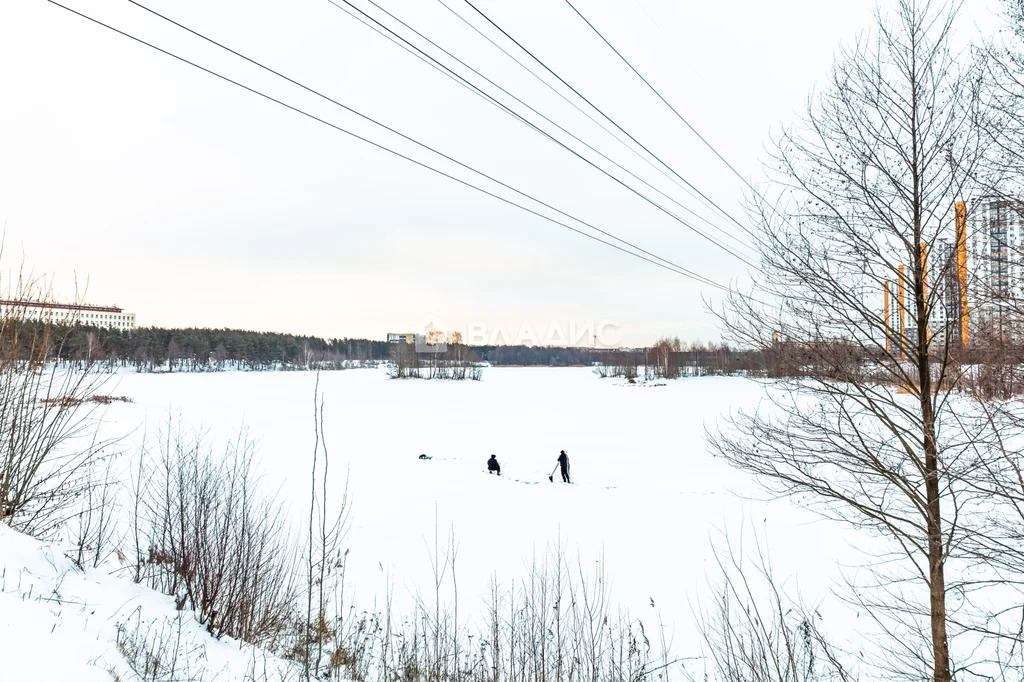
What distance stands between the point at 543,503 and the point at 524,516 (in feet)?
3.36

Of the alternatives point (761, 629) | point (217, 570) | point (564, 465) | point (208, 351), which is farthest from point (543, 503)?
point (208, 351)

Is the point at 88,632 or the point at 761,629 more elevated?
the point at 88,632

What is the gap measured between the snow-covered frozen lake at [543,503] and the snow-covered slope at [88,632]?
1882 millimetres

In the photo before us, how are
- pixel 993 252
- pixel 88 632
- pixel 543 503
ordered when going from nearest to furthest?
1. pixel 88 632
2. pixel 993 252
3. pixel 543 503

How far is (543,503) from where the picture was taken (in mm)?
13656

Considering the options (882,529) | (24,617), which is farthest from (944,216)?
(24,617)

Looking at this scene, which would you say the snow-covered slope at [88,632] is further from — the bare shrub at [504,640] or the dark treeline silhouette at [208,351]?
the dark treeline silhouette at [208,351]

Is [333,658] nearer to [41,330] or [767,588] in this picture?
[41,330]

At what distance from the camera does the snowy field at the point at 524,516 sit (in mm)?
7688

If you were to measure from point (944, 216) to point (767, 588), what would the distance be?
6.38m

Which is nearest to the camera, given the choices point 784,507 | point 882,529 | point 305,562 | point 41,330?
point 882,529

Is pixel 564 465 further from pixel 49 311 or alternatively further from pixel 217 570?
pixel 49 311

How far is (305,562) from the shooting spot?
33.0ft

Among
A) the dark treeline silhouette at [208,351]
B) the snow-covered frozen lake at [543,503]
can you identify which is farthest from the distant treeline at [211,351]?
the snow-covered frozen lake at [543,503]
